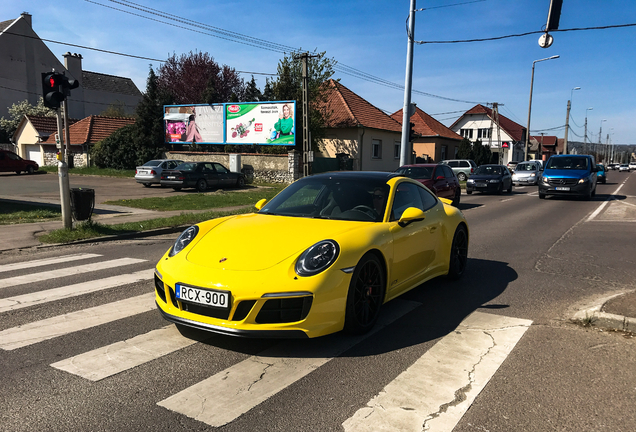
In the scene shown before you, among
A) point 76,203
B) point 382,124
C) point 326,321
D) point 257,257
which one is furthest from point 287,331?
point 382,124

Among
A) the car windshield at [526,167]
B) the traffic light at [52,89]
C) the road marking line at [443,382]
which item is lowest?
the road marking line at [443,382]

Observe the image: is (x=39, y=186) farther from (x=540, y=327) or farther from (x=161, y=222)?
(x=540, y=327)

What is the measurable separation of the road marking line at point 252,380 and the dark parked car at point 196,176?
20929 millimetres

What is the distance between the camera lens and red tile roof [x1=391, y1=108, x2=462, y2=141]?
48.6 metres

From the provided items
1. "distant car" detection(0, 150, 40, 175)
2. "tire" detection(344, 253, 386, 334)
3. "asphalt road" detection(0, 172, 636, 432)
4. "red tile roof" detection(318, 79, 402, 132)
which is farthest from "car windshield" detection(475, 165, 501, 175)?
"distant car" detection(0, 150, 40, 175)

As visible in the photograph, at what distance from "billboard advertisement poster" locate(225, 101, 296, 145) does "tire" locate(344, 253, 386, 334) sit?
80.2 ft

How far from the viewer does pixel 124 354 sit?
3916 mm

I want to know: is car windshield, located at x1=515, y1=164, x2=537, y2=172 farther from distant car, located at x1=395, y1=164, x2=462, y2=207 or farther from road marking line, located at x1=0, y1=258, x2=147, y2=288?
road marking line, located at x1=0, y1=258, x2=147, y2=288

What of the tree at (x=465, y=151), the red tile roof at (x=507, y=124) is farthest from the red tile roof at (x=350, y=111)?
the red tile roof at (x=507, y=124)

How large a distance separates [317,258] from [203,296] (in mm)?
932

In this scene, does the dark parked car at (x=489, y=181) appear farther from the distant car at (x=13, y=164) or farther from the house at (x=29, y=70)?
the house at (x=29, y=70)

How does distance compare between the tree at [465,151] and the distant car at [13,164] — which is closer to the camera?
the distant car at [13,164]

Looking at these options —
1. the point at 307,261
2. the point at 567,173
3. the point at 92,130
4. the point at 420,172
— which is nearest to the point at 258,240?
the point at 307,261

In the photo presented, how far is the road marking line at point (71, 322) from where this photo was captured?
14.0 feet
